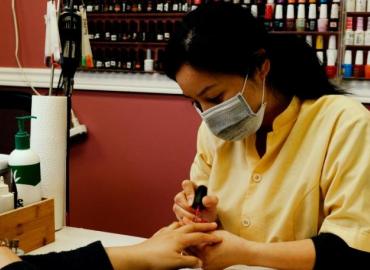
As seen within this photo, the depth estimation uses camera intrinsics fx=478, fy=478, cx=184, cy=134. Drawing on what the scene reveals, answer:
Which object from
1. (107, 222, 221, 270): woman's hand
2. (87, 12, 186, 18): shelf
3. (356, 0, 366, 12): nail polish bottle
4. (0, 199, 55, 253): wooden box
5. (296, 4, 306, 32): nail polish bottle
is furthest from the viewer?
(87, 12, 186, 18): shelf

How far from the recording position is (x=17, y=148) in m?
1.25

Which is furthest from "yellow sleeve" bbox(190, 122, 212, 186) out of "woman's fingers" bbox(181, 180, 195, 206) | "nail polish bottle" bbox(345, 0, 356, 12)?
"nail polish bottle" bbox(345, 0, 356, 12)

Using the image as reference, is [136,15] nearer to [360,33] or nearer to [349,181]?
[360,33]

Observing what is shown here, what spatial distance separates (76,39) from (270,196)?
0.80m

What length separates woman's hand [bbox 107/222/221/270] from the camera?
1042 millimetres

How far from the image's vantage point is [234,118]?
4.02 feet

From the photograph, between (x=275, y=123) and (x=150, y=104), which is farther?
(x=150, y=104)

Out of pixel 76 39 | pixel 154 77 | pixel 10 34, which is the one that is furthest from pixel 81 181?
pixel 76 39

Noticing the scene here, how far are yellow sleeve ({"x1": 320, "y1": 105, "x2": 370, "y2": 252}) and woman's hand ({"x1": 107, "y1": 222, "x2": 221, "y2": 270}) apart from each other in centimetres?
28

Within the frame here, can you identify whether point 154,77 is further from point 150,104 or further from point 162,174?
point 162,174

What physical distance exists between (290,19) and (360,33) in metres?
0.33

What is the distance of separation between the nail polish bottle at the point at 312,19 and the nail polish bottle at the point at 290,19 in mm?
74

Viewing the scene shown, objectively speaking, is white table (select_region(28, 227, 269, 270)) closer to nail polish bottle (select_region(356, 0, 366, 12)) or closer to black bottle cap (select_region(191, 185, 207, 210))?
black bottle cap (select_region(191, 185, 207, 210))

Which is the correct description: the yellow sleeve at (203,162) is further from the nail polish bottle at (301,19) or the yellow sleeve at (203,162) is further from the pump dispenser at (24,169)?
the nail polish bottle at (301,19)
